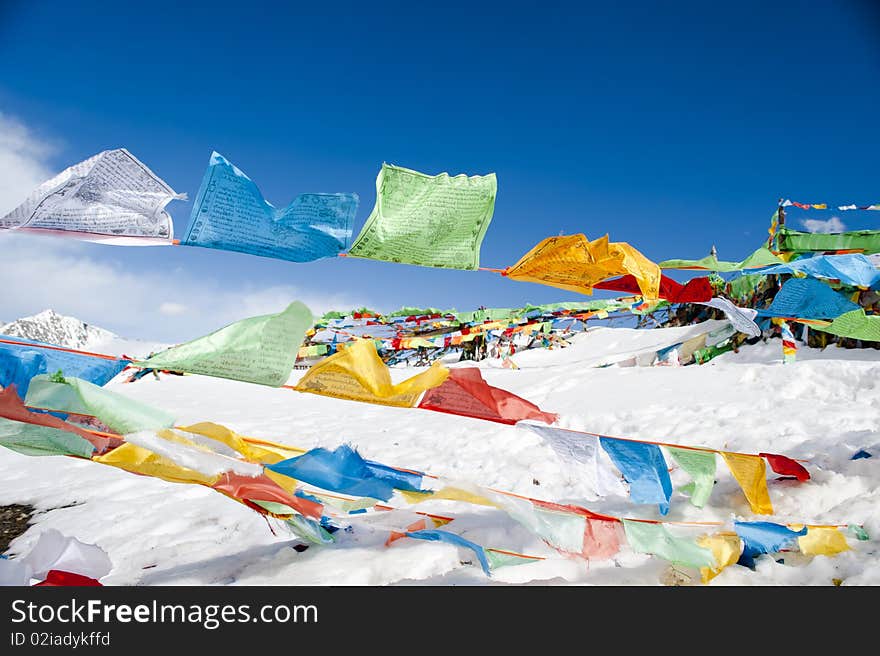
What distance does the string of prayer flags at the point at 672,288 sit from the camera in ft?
10.9

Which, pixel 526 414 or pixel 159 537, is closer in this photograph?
pixel 526 414

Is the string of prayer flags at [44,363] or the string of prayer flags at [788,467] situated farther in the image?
the string of prayer flags at [788,467]

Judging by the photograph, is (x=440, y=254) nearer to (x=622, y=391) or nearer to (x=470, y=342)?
(x=622, y=391)

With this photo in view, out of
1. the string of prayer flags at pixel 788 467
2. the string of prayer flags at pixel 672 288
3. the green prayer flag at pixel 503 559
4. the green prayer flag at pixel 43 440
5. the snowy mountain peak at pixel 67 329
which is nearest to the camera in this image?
the green prayer flag at pixel 43 440

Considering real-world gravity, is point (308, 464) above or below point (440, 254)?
below

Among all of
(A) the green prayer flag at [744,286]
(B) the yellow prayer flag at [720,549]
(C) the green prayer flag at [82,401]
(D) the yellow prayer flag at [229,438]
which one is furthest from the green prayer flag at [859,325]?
(A) the green prayer flag at [744,286]

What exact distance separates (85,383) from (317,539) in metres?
1.35

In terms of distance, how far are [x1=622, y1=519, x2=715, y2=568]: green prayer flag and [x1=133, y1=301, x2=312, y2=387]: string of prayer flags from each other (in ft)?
5.48

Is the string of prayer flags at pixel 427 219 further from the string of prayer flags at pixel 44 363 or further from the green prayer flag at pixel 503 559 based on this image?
the green prayer flag at pixel 503 559

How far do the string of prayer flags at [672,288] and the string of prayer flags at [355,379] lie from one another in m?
1.72

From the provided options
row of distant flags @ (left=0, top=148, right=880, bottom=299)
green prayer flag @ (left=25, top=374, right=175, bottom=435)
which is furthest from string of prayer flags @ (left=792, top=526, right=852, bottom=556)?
green prayer flag @ (left=25, top=374, right=175, bottom=435)
